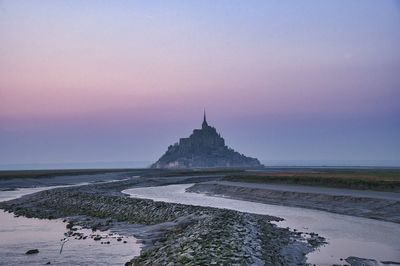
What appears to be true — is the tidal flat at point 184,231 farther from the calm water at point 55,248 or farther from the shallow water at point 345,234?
the shallow water at point 345,234

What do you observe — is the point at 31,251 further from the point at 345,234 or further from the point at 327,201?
the point at 327,201

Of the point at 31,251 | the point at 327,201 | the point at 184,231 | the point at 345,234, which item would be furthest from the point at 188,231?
the point at 327,201

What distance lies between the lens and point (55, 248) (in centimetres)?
2261

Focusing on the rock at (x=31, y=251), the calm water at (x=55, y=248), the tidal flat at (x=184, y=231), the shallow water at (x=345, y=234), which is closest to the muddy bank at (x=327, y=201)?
the shallow water at (x=345, y=234)

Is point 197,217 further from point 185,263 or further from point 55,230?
point 185,263

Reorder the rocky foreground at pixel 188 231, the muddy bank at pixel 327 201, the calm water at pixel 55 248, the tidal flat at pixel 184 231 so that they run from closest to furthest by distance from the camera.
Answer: the rocky foreground at pixel 188 231, the tidal flat at pixel 184 231, the calm water at pixel 55 248, the muddy bank at pixel 327 201

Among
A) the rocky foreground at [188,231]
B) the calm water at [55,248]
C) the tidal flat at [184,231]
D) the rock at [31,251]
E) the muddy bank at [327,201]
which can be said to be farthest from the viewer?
the muddy bank at [327,201]

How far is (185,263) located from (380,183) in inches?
1556

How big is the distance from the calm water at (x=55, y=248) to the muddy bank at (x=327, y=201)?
1941 centimetres

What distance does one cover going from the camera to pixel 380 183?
4819cm

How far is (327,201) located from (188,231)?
A: 77.2 feet

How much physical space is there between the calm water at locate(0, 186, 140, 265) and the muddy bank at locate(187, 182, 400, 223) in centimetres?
1941

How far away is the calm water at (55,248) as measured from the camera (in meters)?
19.7

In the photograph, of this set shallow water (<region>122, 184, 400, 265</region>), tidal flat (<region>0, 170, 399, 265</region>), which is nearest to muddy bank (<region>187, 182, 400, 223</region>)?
shallow water (<region>122, 184, 400, 265</region>)
